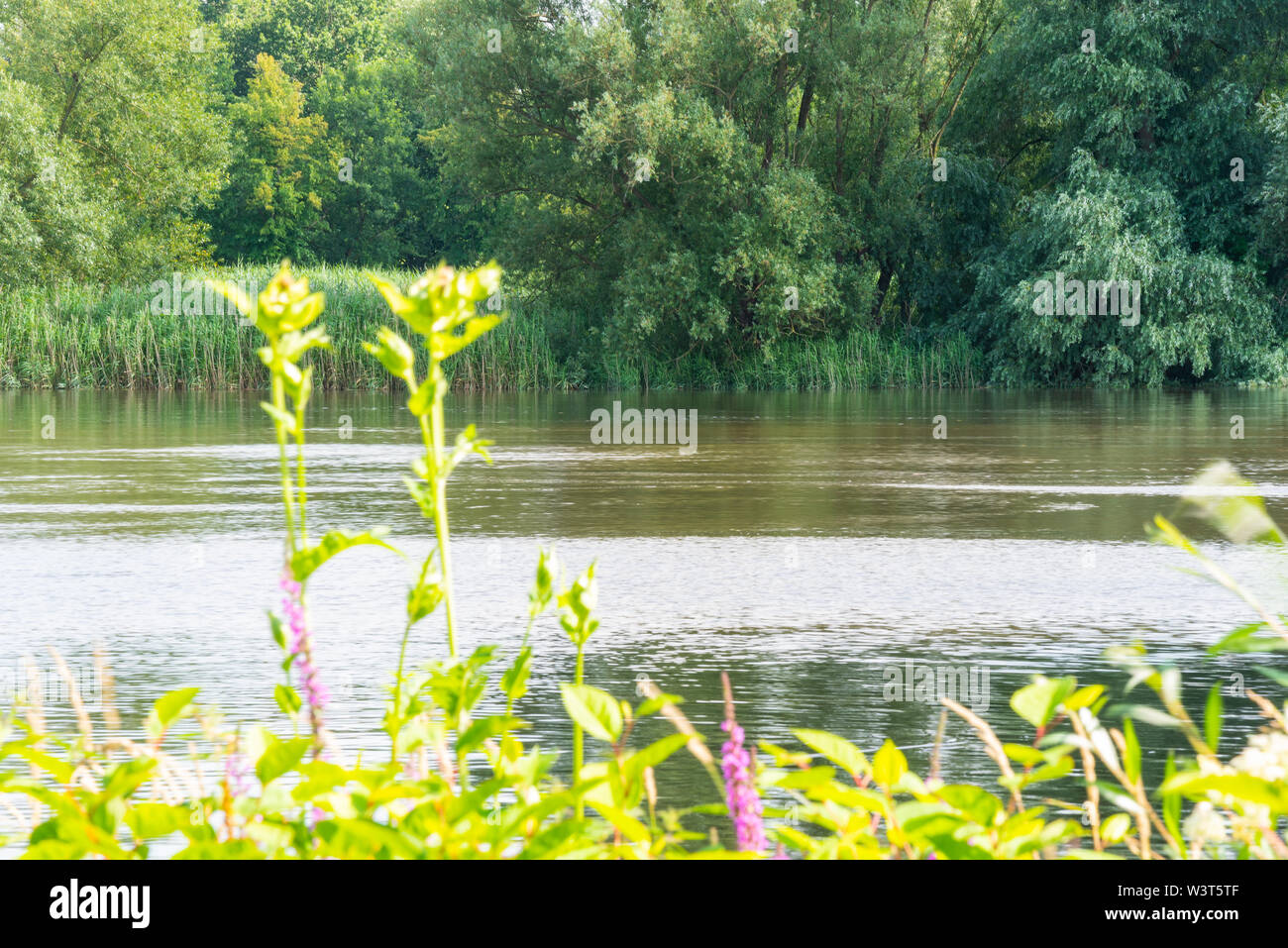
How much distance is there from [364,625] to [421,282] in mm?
5736

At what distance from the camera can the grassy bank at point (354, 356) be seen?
36000 mm

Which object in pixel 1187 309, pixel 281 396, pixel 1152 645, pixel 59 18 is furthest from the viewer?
pixel 59 18

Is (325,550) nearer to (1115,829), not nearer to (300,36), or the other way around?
(1115,829)

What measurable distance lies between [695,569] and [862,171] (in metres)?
34.4

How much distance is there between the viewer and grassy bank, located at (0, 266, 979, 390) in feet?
118

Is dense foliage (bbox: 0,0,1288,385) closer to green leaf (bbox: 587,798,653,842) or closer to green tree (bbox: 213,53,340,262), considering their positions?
green tree (bbox: 213,53,340,262)

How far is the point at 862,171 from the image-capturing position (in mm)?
42469

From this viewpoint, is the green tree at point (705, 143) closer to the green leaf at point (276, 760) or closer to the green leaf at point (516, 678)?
the green leaf at point (516, 678)

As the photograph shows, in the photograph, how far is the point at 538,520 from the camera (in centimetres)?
1198

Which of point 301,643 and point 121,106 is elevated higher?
point 121,106

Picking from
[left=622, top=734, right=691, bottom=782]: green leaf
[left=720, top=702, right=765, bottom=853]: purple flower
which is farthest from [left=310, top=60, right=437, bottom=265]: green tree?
[left=622, top=734, right=691, bottom=782]: green leaf

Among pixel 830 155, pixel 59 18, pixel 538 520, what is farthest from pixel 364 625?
pixel 59 18

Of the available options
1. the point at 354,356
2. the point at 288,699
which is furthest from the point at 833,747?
the point at 354,356
